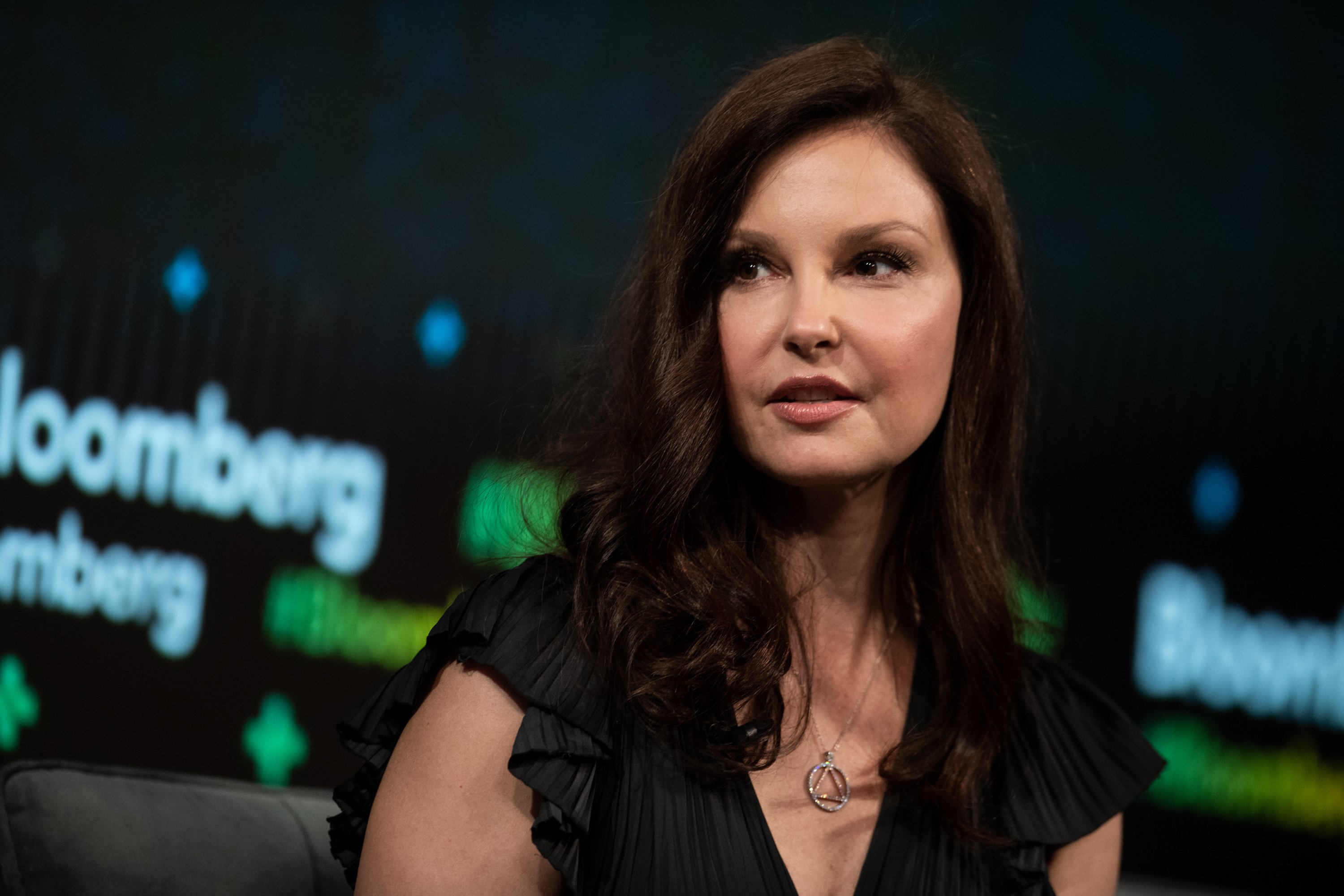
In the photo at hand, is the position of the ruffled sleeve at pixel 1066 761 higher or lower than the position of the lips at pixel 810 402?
lower

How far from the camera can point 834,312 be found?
1247mm

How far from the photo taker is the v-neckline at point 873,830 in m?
1.22

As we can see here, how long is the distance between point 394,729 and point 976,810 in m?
0.65

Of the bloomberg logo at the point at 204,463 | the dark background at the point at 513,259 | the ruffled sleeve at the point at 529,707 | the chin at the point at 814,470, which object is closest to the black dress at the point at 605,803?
the ruffled sleeve at the point at 529,707

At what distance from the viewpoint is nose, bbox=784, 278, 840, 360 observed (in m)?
1.23

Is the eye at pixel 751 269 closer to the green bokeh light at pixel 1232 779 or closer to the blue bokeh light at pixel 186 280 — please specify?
the blue bokeh light at pixel 186 280

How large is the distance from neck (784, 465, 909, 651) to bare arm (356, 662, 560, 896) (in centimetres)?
39

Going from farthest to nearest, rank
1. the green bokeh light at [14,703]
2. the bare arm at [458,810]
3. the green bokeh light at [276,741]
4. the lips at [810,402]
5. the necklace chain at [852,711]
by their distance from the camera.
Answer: the green bokeh light at [276,741]
the green bokeh light at [14,703]
the necklace chain at [852,711]
the lips at [810,402]
the bare arm at [458,810]

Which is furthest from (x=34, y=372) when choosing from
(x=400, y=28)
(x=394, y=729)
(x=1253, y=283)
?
(x=1253, y=283)

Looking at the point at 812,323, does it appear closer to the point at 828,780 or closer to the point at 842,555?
the point at 842,555

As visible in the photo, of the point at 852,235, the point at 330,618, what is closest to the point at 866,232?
the point at 852,235

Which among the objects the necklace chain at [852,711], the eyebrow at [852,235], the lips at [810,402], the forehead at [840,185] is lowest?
the necklace chain at [852,711]

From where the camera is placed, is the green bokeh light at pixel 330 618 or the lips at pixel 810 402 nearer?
the lips at pixel 810 402

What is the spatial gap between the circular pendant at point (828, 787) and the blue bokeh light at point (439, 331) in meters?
1.75
